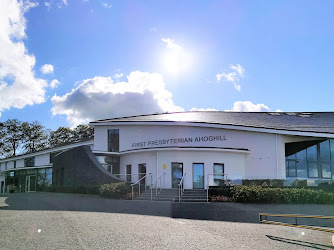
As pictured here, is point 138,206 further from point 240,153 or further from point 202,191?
point 240,153

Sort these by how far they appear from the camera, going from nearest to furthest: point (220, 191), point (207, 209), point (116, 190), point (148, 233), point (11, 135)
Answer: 1. point (148, 233)
2. point (207, 209)
3. point (220, 191)
4. point (116, 190)
5. point (11, 135)

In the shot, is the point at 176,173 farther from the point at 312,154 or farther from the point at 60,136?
the point at 60,136

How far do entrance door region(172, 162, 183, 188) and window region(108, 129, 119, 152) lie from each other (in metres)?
7.54

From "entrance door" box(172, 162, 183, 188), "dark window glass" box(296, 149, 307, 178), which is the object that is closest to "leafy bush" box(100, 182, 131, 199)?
"entrance door" box(172, 162, 183, 188)

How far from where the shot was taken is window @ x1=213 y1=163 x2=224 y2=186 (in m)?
19.8

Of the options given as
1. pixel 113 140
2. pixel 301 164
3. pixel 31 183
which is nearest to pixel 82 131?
pixel 31 183

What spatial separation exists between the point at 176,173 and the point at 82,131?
149 feet

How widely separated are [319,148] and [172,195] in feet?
35.0

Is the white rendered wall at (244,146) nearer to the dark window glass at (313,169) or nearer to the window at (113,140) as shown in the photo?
the dark window glass at (313,169)

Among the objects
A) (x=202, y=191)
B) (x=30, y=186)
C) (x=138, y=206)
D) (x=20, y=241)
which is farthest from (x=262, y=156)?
(x=30, y=186)

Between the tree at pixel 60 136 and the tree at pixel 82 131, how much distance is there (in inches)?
46.6

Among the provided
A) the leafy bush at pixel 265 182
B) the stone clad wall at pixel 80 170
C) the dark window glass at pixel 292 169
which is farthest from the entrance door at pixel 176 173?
the dark window glass at pixel 292 169

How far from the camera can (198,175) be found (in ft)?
70.3

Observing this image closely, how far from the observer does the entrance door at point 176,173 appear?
21.5 meters
